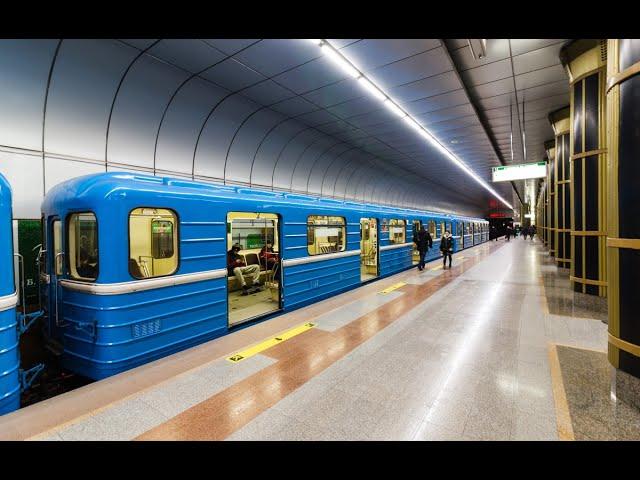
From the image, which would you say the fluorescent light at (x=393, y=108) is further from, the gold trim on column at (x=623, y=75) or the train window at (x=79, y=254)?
the train window at (x=79, y=254)

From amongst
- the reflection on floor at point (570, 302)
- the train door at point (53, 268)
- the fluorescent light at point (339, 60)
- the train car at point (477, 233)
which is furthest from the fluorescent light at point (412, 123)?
the train car at point (477, 233)

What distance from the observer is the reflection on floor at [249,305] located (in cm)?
583

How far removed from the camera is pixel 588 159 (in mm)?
6570

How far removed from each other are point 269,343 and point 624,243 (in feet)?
13.9

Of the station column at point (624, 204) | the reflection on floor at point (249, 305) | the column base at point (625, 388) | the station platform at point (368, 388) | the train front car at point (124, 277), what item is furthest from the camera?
the reflection on floor at point (249, 305)

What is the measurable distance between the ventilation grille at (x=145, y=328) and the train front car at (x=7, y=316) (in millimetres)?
1011

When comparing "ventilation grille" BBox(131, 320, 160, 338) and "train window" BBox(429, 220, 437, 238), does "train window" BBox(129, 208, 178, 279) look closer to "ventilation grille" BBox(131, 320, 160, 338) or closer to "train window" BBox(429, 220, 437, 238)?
"ventilation grille" BBox(131, 320, 160, 338)

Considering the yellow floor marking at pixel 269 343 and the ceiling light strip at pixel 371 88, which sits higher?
the ceiling light strip at pixel 371 88

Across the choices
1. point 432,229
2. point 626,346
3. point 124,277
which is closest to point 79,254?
point 124,277

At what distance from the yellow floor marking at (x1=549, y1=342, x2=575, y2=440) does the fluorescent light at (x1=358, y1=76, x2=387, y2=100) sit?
21.3ft

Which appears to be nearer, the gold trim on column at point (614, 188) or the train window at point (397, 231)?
the gold trim on column at point (614, 188)

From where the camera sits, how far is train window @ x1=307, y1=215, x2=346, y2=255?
773 cm

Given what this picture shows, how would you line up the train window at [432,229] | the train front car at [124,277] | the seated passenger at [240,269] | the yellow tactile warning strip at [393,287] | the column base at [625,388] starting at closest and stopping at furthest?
the column base at [625,388]
the train front car at [124,277]
the yellow tactile warning strip at [393,287]
the seated passenger at [240,269]
the train window at [432,229]
